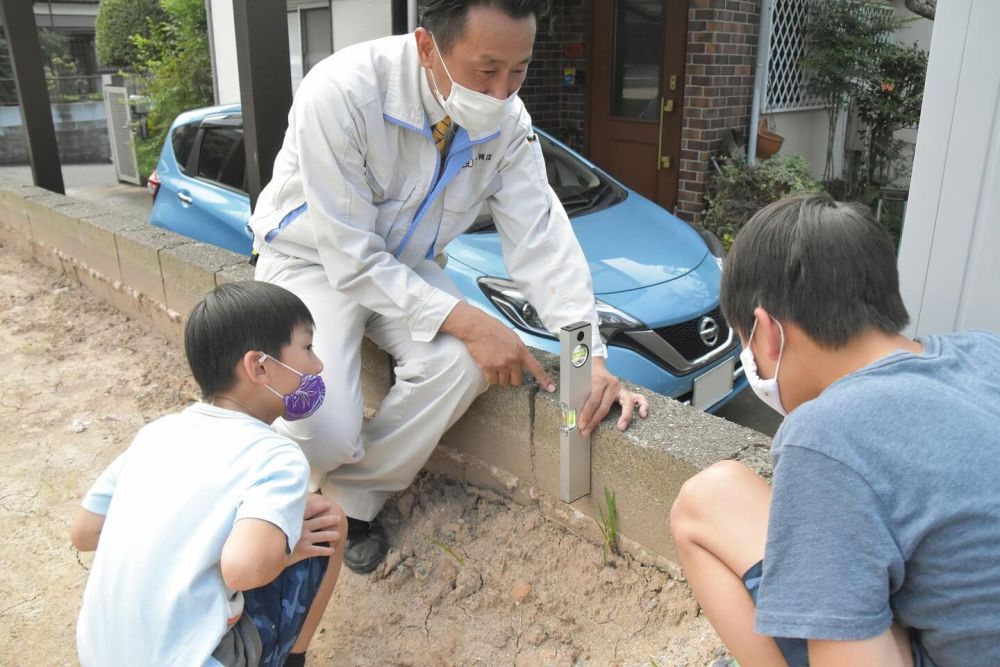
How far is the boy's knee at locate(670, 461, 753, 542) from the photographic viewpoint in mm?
1564

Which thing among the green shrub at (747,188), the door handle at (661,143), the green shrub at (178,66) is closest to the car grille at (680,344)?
the green shrub at (747,188)

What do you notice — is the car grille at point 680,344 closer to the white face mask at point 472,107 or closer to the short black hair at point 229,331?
the white face mask at point 472,107

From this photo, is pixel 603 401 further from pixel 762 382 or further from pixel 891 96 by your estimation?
pixel 891 96

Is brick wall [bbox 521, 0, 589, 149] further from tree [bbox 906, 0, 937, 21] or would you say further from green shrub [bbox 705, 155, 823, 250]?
tree [bbox 906, 0, 937, 21]

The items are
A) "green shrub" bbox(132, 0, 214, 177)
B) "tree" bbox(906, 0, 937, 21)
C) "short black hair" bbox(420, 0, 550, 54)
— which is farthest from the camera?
"green shrub" bbox(132, 0, 214, 177)

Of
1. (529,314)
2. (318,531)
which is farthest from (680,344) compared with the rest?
(318,531)

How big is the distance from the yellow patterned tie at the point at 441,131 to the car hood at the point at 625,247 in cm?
101

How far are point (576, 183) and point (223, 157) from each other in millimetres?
2232

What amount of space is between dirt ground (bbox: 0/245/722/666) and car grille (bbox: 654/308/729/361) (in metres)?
1.09

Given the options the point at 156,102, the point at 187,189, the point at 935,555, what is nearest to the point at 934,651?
the point at 935,555

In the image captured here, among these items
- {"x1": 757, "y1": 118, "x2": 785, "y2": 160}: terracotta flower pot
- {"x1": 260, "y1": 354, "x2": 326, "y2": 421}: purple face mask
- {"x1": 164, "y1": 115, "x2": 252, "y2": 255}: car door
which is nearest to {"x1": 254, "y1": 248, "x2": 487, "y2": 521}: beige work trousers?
{"x1": 260, "y1": 354, "x2": 326, "y2": 421}: purple face mask

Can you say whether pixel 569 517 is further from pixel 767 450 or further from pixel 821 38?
pixel 821 38

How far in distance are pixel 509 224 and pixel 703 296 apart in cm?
122

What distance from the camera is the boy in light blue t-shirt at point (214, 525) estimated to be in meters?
1.59
